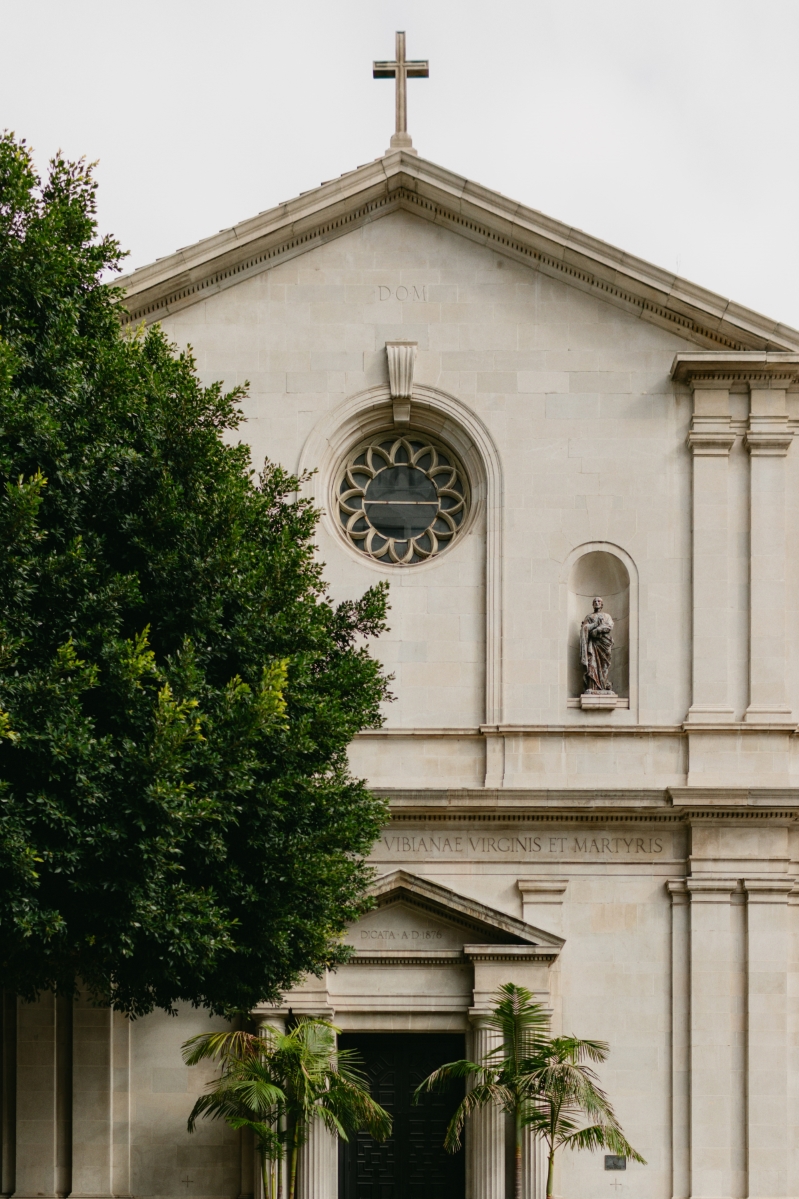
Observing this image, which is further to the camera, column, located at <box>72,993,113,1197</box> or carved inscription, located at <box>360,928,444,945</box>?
carved inscription, located at <box>360,928,444,945</box>

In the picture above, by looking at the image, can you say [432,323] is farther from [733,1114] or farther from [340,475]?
[733,1114]

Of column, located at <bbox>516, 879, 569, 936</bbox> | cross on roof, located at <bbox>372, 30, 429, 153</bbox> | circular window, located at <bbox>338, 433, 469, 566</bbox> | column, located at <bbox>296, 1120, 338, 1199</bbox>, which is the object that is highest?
cross on roof, located at <bbox>372, 30, 429, 153</bbox>

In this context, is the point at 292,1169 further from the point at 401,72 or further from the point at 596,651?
the point at 401,72

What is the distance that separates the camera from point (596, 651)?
25094 mm

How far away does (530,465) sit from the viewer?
2566 cm

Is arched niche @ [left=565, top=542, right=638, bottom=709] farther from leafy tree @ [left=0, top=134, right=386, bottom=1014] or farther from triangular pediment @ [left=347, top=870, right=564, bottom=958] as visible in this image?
leafy tree @ [left=0, top=134, right=386, bottom=1014]

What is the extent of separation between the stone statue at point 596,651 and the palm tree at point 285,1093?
5.78 meters

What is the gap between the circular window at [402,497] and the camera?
25891 mm

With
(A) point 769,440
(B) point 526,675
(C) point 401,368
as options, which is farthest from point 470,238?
(B) point 526,675

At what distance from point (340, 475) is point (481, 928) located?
21.4 ft

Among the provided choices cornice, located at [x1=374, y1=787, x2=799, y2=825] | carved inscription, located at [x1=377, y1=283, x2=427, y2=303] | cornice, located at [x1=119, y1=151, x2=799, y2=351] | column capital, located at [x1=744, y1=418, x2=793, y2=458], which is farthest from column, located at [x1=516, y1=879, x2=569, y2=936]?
carved inscription, located at [x1=377, y1=283, x2=427, y2=303]

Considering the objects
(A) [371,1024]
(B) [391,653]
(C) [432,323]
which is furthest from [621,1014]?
(C) [432,323]

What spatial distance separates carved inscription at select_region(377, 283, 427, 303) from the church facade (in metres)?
0.04

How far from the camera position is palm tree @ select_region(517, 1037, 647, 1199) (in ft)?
72.2
